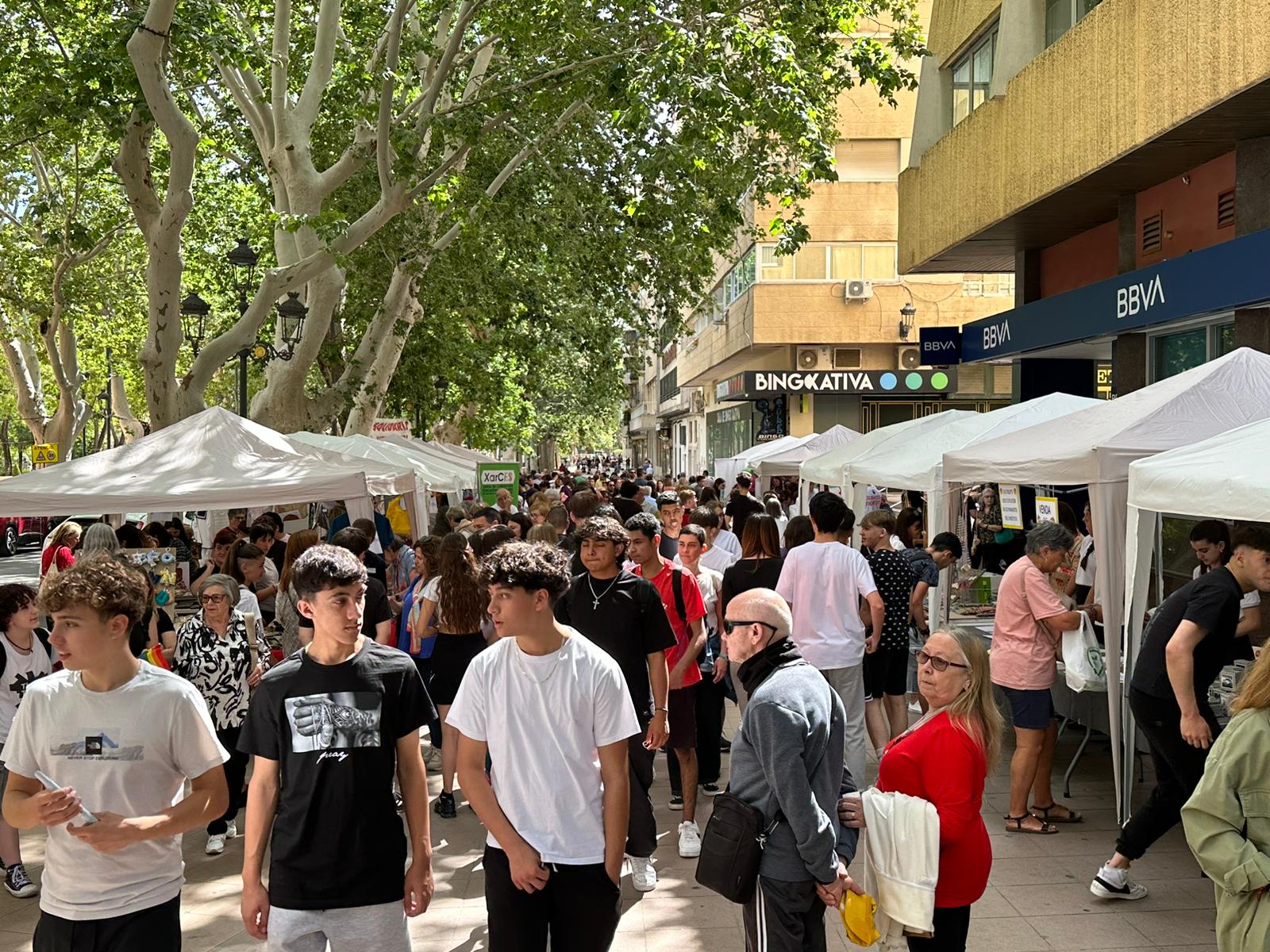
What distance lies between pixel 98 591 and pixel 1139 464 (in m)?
5.13

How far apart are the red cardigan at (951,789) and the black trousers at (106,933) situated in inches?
87.7

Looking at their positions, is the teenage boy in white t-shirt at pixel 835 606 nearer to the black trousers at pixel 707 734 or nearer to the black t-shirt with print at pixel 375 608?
the black trousers at pixel 707 734

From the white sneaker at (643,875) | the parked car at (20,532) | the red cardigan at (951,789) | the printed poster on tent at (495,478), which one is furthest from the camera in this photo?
the parked car at (20,532)

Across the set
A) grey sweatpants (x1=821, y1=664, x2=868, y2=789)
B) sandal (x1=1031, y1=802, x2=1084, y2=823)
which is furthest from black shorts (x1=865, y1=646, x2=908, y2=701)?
sandal (x1=1031, y1=802, x2=1084, y2=823)

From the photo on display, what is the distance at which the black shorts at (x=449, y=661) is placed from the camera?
7.32m

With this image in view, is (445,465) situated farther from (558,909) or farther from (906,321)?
(558,909)

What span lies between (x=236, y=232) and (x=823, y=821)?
26882 millimetres

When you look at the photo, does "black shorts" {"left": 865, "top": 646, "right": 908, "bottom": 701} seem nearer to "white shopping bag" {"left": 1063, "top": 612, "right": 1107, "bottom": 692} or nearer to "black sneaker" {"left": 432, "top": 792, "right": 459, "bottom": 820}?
"white shopping bag" {"left": 1063, "top": 612, "right": 1107, "bottom": 692}

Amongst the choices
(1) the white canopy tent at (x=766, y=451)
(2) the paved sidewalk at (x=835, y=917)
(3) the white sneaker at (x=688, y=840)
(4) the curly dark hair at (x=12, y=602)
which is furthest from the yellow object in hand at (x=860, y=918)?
(1) the white canopy tent at (x=766, y=451)

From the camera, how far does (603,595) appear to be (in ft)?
20.1

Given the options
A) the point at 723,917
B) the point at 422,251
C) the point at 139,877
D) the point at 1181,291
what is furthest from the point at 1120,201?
the point at 139,877

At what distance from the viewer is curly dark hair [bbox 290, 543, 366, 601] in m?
3.79

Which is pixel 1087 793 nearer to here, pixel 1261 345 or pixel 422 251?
pixel 1261 345

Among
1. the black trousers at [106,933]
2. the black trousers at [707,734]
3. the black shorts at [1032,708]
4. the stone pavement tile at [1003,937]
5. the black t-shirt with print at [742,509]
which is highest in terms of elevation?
the black t-shirt with print at [742,509]
